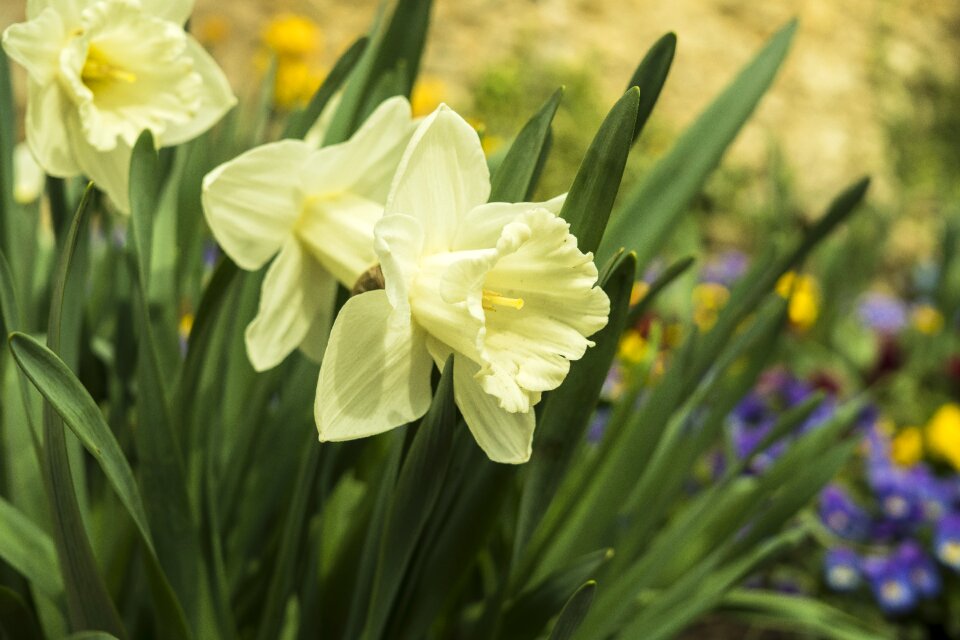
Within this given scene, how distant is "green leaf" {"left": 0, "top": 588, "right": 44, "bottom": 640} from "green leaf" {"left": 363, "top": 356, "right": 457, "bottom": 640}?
24 cm

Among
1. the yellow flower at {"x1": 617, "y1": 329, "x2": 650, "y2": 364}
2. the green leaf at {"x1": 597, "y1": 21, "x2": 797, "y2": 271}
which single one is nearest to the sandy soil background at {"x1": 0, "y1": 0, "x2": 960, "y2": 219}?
the yellow flower at {"x1": 617, "y1": 329, "x2": 650, "y2": 364}

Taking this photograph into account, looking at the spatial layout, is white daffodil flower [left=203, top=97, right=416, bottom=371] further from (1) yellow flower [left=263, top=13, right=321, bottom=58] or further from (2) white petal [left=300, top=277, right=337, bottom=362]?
(1) yellow flower [left=263, top=13, right=321, bottom=58]

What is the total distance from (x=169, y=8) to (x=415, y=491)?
0.38m

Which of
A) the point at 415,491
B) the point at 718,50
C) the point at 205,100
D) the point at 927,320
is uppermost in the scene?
the point at 205,100

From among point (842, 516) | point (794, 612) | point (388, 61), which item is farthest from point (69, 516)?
point (842, 516)

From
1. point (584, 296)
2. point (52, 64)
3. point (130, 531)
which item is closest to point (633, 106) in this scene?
point (584, 296)

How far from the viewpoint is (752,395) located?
171cm

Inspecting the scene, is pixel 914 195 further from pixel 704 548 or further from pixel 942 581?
pixel 704 548

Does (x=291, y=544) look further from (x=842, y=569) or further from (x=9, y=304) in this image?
(x=842, y=569)

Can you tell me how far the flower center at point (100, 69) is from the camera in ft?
2.20

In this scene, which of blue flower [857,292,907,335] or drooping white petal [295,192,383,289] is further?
blue flower [857,292,907,335]

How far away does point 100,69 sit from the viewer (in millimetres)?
680

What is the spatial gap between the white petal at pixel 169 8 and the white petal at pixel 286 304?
0.61ft

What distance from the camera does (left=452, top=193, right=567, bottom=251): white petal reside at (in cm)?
53
